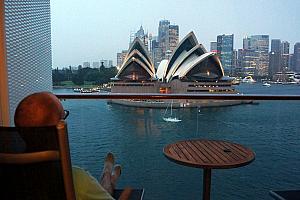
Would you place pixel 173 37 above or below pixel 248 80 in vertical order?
above

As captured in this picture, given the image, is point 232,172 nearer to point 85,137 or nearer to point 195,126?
point 195,126

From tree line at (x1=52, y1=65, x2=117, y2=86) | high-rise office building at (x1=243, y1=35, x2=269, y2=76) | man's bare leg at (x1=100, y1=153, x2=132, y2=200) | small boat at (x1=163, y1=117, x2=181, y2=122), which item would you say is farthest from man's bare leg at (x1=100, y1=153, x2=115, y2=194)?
high-rise office building at (x1=243, y1=35, x2=269, y2=76)


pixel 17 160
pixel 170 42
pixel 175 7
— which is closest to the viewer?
pixel 17 160

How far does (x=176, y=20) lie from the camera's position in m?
23.4

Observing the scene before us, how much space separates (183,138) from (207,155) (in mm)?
701

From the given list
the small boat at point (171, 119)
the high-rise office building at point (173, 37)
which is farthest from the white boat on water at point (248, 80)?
the high-rise office building at point (173, 37)

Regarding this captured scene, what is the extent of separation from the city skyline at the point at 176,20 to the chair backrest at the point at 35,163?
Answer: 45.5ft

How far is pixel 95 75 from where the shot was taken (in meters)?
4.74

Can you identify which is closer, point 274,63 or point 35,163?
point 35,163

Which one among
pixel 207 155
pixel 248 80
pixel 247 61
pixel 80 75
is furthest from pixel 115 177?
pixel 247 61

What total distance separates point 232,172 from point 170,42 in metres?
14.3

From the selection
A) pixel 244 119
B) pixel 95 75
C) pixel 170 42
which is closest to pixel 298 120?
pixel 244 119

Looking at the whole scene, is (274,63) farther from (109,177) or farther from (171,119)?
(109,177)

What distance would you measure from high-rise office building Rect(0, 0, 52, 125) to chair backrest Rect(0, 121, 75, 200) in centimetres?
117
